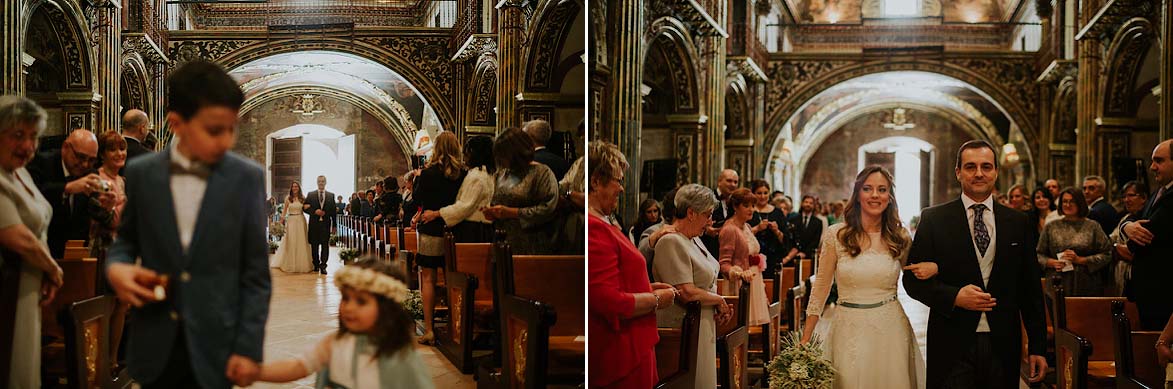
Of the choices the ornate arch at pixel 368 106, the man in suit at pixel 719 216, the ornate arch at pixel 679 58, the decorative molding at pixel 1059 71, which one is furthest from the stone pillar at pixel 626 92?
the decorative molding at pixel 1059 71

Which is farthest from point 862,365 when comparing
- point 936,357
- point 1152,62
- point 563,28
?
point 1152,62

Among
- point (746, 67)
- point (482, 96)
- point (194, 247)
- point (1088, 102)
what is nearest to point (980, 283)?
point (482, 96)

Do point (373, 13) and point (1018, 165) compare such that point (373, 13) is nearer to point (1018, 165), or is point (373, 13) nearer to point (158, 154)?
point (158, 154)

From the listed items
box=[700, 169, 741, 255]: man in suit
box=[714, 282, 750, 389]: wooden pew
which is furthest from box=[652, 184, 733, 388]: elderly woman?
box=[700, 169, 741, 255]: man in suit

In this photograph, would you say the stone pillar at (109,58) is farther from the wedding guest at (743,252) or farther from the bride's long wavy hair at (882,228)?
the wedding guest at (743,252)

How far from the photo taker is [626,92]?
8.29 m

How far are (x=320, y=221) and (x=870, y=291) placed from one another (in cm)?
290

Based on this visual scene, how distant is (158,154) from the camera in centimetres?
164

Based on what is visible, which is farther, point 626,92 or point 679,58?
point 679,58

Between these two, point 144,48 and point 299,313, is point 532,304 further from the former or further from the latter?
point 144,48

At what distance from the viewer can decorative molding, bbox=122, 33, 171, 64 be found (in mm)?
1825

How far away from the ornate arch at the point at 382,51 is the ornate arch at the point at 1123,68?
1360cm

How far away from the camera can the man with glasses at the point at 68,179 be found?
1736 mm

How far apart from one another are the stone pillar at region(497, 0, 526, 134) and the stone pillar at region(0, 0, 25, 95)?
934 millimetres
